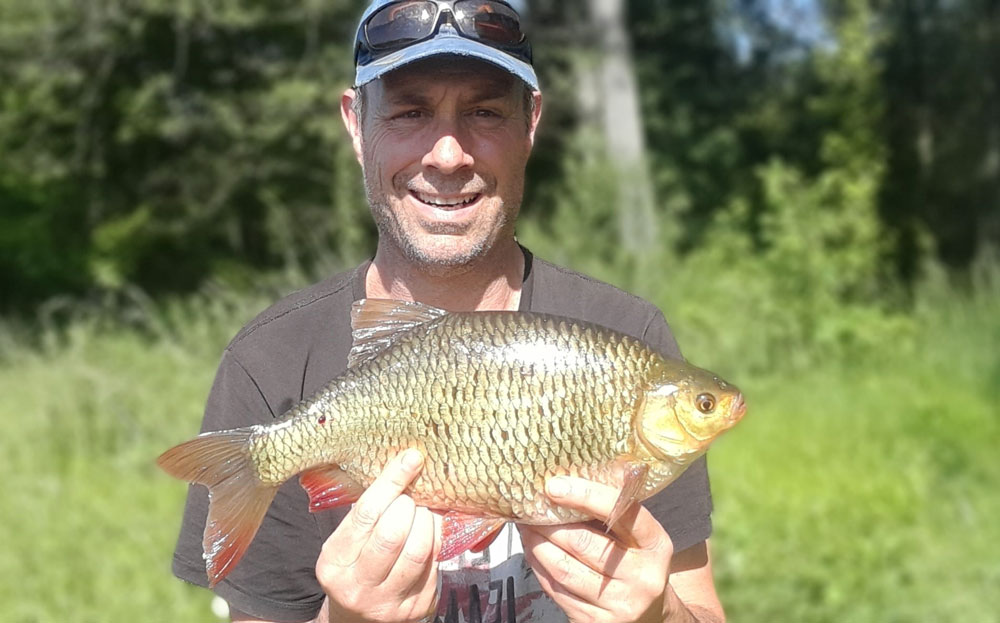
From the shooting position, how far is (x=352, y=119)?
220 centimetres

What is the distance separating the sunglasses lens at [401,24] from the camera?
75.5 inches

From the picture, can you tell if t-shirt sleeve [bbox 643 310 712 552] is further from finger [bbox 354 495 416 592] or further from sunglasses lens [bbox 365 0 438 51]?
sunglasses lens [bbox 365 0 438 51]

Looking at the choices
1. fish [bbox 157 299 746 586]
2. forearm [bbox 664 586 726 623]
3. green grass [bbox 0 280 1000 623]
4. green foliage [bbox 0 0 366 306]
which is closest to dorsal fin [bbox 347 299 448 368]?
fish [bbox 157 299 746 586]

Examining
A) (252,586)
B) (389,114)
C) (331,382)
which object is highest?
(389,114)

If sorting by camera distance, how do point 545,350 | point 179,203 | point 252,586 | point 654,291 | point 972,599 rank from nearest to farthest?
point 545,350 < point 252,586 < point 972,599 < point 654,291 < point 179,203

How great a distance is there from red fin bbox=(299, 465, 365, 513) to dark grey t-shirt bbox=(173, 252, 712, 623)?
0.83 ft

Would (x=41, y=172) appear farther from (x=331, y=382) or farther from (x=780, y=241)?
(x=331, y=382)

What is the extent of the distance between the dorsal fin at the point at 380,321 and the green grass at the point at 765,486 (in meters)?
3.08

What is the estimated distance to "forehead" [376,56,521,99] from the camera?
1903mm

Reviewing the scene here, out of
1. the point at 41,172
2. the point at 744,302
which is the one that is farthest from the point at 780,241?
the point at 41,172

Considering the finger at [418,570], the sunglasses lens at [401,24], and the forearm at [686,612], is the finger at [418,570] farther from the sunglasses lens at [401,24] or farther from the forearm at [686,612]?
the sunglasses lens at [401,24]

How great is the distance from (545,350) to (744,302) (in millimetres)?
7696

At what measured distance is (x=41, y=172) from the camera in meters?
13.5

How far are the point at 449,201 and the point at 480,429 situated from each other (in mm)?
518
